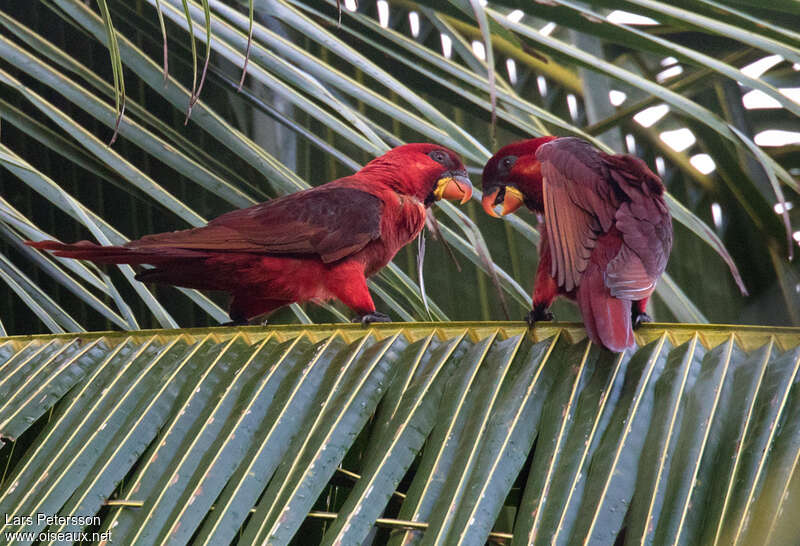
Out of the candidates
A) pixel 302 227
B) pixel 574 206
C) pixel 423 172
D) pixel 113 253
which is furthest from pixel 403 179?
pixel 113 253

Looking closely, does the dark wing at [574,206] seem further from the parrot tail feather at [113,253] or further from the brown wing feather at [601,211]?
the parrot tail feather at [113,253]

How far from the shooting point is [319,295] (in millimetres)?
1525

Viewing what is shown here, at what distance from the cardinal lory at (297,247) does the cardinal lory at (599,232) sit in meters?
0.30

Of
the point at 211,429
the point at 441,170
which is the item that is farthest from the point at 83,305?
the point at 211,429

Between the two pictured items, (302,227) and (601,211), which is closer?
(601,211)

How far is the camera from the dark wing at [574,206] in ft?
3.98

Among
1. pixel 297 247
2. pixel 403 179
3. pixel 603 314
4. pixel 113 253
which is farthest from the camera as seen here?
pixel 403 179

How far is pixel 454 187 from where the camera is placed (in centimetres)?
175

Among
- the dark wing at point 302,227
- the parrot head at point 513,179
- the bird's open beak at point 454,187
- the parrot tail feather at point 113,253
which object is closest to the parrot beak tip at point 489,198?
the parrot head at point 513,179

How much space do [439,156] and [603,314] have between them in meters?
0.79

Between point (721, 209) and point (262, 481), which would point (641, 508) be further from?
point (721, 209)

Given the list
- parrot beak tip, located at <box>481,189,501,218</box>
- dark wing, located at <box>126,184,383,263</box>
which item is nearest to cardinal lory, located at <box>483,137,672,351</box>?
parrot beak tip, located at <box>481,189,501,218</box>

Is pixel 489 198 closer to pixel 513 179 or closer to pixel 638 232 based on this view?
pixel 513 179

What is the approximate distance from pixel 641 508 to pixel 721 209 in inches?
61.0
